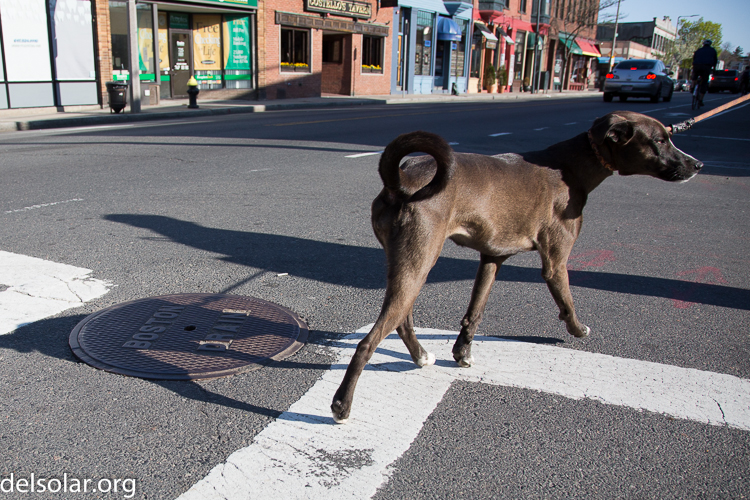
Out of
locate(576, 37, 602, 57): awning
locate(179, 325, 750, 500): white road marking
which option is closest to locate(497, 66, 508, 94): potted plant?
locate(576, 37, 602, 57): awning

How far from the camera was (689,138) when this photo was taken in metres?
14.0

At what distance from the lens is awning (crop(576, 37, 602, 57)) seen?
58547 millimetres

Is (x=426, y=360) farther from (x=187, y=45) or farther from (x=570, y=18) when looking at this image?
(x=570, y=18)

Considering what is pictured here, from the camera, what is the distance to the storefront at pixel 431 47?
114 feet

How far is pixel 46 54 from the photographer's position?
1812 cm

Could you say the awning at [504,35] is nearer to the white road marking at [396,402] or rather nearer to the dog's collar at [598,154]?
the dog's collar at [598,154]

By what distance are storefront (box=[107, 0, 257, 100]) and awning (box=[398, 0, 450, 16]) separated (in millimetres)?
11629

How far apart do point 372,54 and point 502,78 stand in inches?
545

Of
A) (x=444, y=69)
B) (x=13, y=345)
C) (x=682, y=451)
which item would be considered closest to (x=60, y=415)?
(x=13, y=345)

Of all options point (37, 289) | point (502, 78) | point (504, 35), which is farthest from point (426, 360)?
point (504, 35)

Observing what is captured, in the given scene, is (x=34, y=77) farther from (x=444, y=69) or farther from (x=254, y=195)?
(x=444, y=69)

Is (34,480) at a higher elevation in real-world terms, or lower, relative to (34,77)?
lower

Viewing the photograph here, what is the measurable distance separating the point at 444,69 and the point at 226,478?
128 ft

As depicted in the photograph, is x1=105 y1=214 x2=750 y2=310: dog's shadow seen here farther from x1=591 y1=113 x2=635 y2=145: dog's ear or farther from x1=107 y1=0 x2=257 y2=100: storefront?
x1=107 y1=0 x2=257 y2=100: storefront
